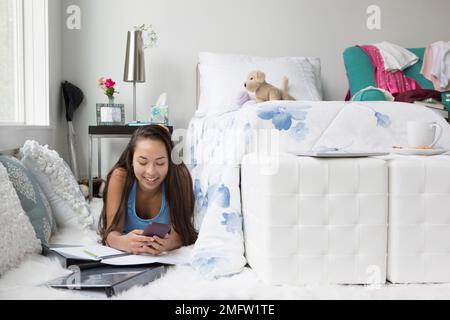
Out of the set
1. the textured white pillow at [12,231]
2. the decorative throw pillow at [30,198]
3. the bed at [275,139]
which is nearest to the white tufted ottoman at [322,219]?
the bed at [275,139]

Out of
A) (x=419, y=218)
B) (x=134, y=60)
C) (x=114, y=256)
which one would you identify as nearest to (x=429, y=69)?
(x=134, y=60)

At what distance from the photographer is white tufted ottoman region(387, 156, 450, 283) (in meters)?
1.55

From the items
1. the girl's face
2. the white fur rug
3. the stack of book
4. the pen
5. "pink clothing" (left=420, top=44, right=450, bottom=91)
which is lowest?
the white fur rug

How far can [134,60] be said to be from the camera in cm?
346

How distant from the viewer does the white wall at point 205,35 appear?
3.72 m

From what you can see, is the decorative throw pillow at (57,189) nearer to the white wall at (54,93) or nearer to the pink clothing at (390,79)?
the white wall at (54,93)

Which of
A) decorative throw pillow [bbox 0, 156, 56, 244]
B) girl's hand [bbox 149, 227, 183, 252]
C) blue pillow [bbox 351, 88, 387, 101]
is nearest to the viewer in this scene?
girl's hand [bbox 149, 227, 183, 252]

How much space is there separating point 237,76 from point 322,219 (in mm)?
1995

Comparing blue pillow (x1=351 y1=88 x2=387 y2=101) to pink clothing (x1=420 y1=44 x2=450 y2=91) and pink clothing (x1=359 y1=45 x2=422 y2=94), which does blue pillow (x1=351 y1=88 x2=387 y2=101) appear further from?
pink clothing (x1=420 y1=44 x2=450 y2=91)

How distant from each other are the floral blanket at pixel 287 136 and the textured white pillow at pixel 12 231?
0.55m

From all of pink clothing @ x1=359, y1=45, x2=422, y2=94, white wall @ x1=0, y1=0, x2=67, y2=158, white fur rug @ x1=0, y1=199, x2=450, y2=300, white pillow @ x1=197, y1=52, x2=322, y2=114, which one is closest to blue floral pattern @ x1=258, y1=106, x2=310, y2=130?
white fur rug @ x1=0, y1=199, x2=450, y2=300

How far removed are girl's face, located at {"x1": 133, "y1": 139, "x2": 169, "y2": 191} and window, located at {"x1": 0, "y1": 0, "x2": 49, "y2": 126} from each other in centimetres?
132

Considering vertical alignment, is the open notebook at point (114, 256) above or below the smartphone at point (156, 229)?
below

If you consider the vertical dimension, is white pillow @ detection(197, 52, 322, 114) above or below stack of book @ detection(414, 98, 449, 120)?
above
